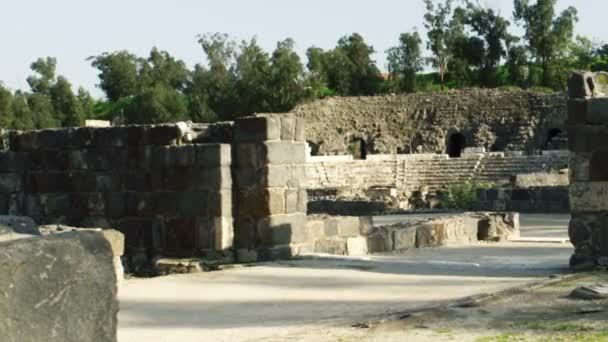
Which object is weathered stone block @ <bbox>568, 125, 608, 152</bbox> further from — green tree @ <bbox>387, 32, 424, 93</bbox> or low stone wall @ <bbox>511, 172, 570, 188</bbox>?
green tree @ <bbox>387, 32, 424, 93</bbox>

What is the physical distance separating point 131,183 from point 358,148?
57.4 meters

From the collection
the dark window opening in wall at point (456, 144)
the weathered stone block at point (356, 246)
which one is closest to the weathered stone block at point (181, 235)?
the weathered stone block at point (356, 246)

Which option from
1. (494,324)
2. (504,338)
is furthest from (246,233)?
(504,338)

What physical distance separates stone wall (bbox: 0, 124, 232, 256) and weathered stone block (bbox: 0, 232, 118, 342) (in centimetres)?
773

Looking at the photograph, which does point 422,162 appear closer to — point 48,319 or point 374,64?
point 374,64

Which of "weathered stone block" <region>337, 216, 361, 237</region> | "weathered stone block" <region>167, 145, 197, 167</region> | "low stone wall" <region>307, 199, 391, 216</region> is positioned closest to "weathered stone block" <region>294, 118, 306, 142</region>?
"weathered stone block" <region>167, 145, 197, 167</region>

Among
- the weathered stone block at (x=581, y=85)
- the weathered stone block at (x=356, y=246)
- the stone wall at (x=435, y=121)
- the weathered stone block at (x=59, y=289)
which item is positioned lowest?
the weathered stone block at (x=356, y=246)

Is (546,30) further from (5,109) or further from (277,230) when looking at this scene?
(277,230)

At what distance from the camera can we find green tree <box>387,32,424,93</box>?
274 ft

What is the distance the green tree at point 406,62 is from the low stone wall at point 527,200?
60053 mm

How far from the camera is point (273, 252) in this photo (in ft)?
35.6

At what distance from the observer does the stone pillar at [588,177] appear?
9.23 meters

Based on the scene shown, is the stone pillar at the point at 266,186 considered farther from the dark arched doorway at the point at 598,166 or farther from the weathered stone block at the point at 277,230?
the dark arched doorway at the point at 598,166

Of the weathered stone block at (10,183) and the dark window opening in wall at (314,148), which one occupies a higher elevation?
the dark window opening in wall at (314,148)
